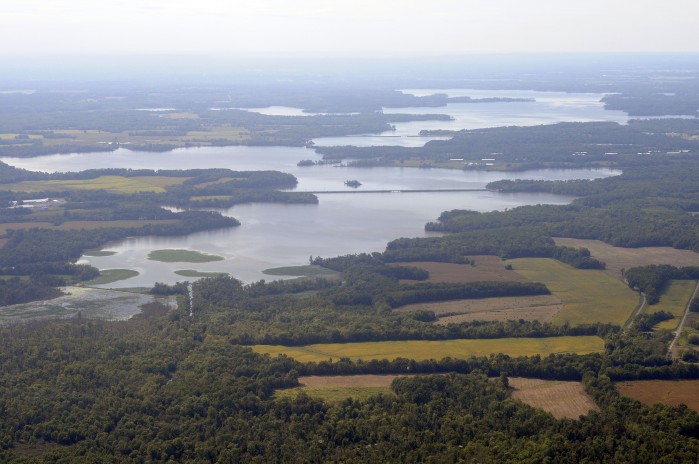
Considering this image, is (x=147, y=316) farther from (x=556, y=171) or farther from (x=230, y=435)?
(x=556, y=171)

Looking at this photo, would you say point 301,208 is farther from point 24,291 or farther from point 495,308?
point 495,308

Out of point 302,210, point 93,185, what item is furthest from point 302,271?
point 93,185

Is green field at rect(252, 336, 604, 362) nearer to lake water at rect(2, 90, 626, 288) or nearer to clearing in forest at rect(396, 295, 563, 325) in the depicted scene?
clearing in forest at rect(396, 295, 563, 325)

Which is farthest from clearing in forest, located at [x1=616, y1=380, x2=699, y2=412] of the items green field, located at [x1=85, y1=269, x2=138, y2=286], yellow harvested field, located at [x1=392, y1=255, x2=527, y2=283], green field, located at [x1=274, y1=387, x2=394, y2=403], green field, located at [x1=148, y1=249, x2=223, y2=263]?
green field, located at [x1=148, y1=249, x2=223, y2=263]

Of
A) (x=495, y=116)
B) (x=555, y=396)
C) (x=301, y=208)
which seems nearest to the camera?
(x=555, y=396)

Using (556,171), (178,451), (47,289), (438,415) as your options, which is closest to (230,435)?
(178,451)

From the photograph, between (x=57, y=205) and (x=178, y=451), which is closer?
(x=178, y=451)

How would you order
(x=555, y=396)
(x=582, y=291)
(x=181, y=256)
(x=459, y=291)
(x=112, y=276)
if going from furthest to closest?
(x=181, y=256)
(x=112, y=276)
(x=582, y=291)
(x=459, y=291)
(x=555, y=396)
